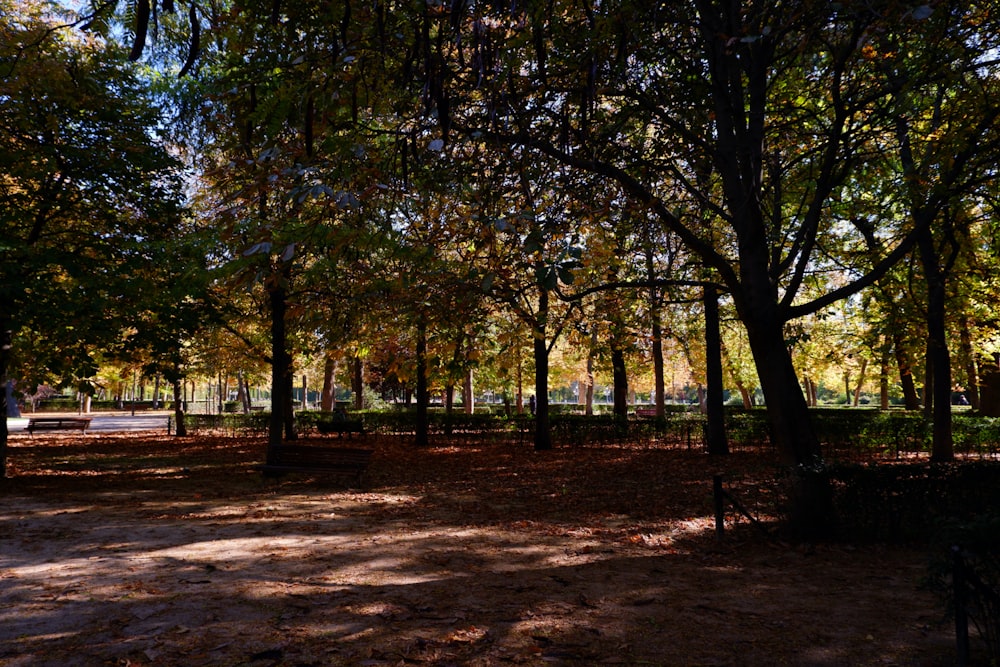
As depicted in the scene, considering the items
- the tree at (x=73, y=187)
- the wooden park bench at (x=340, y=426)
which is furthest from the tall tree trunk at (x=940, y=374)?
the wooden park bench at (x=340, y=426)

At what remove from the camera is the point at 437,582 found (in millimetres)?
6180

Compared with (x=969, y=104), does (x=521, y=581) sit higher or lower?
lower

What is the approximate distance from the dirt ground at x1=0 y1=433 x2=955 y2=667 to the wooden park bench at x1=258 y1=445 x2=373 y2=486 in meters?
0.45

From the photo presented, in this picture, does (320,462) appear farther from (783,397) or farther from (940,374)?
(940,374)

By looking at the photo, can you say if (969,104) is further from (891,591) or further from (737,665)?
(737,665)

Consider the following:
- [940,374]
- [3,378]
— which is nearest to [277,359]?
[3,378]

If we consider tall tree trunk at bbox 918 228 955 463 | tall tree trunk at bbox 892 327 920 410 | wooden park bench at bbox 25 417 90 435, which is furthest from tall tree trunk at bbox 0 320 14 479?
tall tree trunk at bbox 892 327 920 410

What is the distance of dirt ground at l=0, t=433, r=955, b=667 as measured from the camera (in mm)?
4516

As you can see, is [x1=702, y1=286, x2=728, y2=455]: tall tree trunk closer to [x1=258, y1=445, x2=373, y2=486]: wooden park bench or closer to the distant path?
[x1=258, y1=445, x2=373, y2=486]: wooden park bench

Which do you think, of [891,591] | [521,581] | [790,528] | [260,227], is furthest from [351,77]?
[790,528]

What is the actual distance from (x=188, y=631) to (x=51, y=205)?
1065cm

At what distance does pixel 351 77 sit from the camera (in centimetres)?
470


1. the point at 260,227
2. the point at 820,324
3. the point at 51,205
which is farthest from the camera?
the point at 820,324

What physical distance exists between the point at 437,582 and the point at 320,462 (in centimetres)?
743
